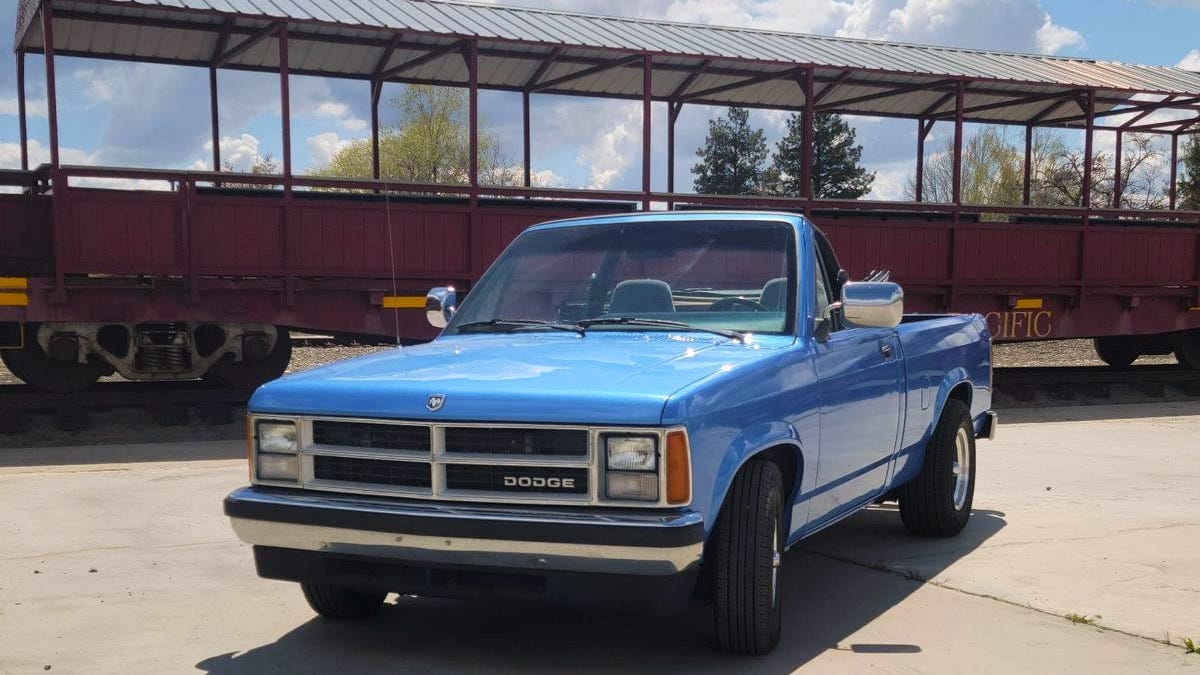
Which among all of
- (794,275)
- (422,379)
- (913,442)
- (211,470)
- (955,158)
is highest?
(955,158)

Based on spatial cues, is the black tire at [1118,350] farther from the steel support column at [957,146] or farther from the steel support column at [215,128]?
the steel support column at [215,128]

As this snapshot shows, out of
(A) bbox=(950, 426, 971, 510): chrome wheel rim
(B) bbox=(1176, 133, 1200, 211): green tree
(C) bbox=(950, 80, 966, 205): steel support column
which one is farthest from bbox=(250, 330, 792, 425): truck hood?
(B) bbox=(1176, 133, 1200, 211): green tree

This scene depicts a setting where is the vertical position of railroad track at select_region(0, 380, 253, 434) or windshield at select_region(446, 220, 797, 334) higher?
windshield at select_region(446, 220, 797, 334)

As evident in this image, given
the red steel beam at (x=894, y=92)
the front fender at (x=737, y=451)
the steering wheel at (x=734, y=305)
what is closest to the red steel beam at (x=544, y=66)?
the red steel beam at (x=894, y=92)

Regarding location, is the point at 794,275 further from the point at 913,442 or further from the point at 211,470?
the point at 211,470

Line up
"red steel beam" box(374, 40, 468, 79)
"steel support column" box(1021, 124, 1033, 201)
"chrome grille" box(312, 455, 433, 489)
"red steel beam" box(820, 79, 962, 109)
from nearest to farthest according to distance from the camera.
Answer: "chrome grille" box(312, 455, 433, 489), "red steel beam" box(374, 40, 468, 79), "red steel beam" box(820, 79, 962, 109), "steel support column" box(1021, 124, 1033, 201)

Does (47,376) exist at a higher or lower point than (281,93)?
lower

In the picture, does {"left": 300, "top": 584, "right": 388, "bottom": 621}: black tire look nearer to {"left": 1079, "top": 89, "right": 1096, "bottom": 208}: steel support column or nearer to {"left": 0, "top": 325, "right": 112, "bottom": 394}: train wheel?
{"left": 0, "top": 325, "right": 112, "bottom": 394}: train wheel

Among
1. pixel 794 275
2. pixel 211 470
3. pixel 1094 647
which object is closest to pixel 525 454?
pixel 794 275

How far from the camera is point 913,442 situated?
236 inches

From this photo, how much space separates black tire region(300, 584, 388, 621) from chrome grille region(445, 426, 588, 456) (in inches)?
40.8

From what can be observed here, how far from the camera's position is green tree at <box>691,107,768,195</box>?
196 feet

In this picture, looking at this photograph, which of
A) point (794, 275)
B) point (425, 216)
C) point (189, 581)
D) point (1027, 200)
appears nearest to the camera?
point (794, 275)

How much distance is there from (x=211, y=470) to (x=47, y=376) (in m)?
3.25
